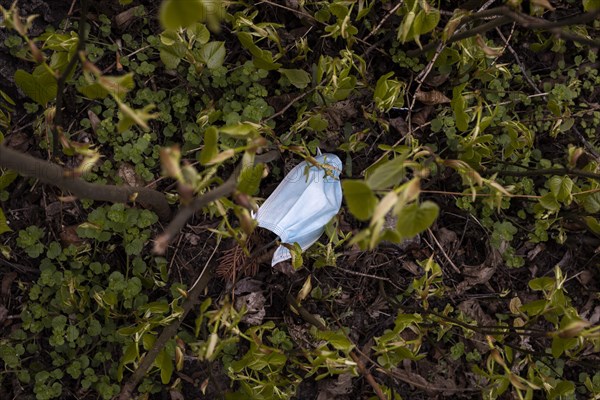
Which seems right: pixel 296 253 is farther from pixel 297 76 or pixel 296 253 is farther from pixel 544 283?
pixel 544 283

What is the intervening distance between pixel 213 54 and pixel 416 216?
104 cm

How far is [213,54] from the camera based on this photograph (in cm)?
179

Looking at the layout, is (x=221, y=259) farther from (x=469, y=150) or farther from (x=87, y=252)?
(x=469, y=150)

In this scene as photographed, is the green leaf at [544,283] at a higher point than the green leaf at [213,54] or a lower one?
lower

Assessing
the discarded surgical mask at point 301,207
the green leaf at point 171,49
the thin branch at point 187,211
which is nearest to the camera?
the thin branch at point 187,211

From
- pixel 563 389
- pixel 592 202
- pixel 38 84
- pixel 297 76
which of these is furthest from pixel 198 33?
pixel 563 389

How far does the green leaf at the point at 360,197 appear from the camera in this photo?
3.33 feet

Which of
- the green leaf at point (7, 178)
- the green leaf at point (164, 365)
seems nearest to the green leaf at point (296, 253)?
the green leaf at point (164, 365)

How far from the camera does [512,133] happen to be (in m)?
1.84

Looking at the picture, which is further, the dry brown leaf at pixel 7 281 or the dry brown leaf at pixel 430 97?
the dry brown leaf at pixel 430 97

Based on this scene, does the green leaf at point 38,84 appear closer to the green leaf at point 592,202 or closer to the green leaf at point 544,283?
the green leaf at point 544,283

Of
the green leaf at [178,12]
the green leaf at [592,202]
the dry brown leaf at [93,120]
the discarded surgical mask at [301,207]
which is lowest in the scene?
the green leaf at [592,202]

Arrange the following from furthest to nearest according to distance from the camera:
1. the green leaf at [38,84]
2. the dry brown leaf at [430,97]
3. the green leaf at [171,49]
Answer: the dry brown leaf at [430,97] → the green leaf at [171,49] → the green leaf at [38,84]

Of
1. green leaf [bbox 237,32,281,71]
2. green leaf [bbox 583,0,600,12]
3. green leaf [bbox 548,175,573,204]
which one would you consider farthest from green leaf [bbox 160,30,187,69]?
green leaf [bbox 548,175,573,204]
